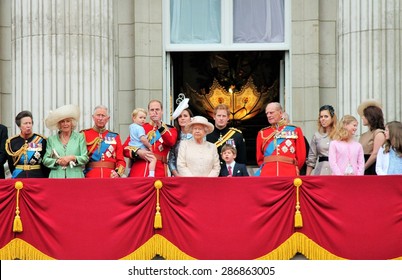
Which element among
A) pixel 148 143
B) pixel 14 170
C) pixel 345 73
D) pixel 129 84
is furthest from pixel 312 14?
pixel 14 170

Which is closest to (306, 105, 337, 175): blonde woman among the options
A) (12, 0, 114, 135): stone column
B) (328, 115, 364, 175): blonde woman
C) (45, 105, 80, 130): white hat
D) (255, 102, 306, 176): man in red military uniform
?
(255, 102, 306, 176): man in red military uniform

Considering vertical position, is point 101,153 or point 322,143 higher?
point 322,143

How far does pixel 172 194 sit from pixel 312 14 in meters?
6.45

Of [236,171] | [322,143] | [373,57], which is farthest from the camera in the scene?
[373,57]

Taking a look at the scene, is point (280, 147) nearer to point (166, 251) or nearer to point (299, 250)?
point (299, 250)

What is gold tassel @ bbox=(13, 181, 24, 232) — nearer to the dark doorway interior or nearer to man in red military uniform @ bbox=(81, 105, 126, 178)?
man in red military uniform @ bbox=(81, 105, 126, 178)

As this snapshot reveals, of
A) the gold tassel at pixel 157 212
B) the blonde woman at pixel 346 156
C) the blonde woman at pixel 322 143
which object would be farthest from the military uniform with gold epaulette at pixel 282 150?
the gold tassel at pixel 157 212

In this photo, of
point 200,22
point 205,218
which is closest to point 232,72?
point 200,22

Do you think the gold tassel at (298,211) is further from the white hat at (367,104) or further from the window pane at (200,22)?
the window pane at (200,22)

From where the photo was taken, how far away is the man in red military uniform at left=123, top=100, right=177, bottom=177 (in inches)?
730

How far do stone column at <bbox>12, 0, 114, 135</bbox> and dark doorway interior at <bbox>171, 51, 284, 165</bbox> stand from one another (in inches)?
84.3

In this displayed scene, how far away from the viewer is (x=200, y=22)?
2298cm

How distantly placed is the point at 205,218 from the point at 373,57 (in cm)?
552

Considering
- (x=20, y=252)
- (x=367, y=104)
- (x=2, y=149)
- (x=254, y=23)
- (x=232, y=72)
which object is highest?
(x=254, y=23)
